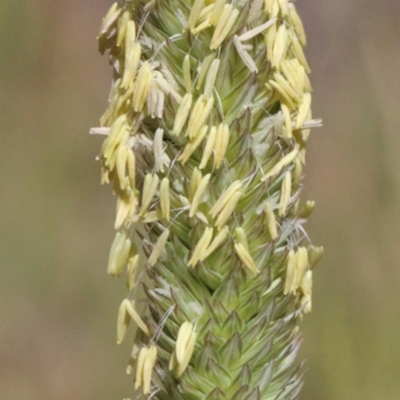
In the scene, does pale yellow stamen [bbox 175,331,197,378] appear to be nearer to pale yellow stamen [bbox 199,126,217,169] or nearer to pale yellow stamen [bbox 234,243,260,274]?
pale yellow stamen [bbox 234,243,260,274]

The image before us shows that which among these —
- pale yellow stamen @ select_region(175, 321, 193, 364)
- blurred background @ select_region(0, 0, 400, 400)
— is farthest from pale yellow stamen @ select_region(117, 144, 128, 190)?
blurred background @ select_region(0, 0, 400, 400)

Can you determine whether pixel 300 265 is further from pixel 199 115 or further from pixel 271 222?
pixel 199 115

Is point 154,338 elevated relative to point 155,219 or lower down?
lower down

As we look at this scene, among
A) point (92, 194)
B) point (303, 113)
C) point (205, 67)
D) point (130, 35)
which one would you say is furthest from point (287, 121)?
point (92, 194)

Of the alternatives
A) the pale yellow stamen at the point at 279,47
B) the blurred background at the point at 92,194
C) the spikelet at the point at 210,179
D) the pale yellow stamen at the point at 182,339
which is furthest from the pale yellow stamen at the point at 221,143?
the blurred background at the point at 92,194

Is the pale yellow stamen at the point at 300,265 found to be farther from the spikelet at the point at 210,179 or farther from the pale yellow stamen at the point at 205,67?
the pale yellow stamen at the point at 205,67

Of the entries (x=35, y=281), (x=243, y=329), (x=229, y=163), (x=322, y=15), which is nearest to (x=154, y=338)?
(x=243, y=329)

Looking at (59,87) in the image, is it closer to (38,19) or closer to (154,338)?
(38,19)
